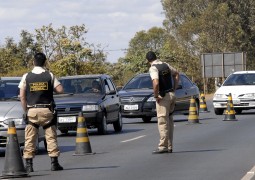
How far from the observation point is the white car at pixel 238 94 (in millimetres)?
31047

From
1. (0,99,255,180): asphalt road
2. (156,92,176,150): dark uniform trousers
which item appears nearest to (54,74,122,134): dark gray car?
(0,99,255,180): asphalt road

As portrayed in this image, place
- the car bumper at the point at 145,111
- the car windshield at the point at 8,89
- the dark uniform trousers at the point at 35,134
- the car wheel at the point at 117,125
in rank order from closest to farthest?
1. the dark uniform trousers at the point at 35,134
2. the car windshield at the point at 8,89
3. the car wheel at the point at 117,125
4. the car bumper at the point at 145,111

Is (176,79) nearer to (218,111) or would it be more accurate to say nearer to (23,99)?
(23,99)

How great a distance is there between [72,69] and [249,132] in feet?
132

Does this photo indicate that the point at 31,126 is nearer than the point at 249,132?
Yes

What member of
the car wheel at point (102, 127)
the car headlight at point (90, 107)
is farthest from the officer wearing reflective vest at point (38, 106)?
the car wheel at point (102, 127)

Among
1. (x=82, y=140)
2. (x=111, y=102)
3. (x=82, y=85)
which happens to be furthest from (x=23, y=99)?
(x=82, y=85)

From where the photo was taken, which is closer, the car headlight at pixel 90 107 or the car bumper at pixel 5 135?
the car bumper at pixel 5 135

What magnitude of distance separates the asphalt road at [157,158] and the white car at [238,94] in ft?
25.5

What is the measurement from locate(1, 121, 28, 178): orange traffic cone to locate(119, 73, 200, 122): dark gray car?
571 inches

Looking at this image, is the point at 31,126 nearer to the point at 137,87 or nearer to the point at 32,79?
the point at 32,79

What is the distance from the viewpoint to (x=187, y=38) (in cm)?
8412

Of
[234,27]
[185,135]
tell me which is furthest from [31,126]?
[234,27]

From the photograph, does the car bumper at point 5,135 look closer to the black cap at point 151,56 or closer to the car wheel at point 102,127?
the black cap at point 151,56
